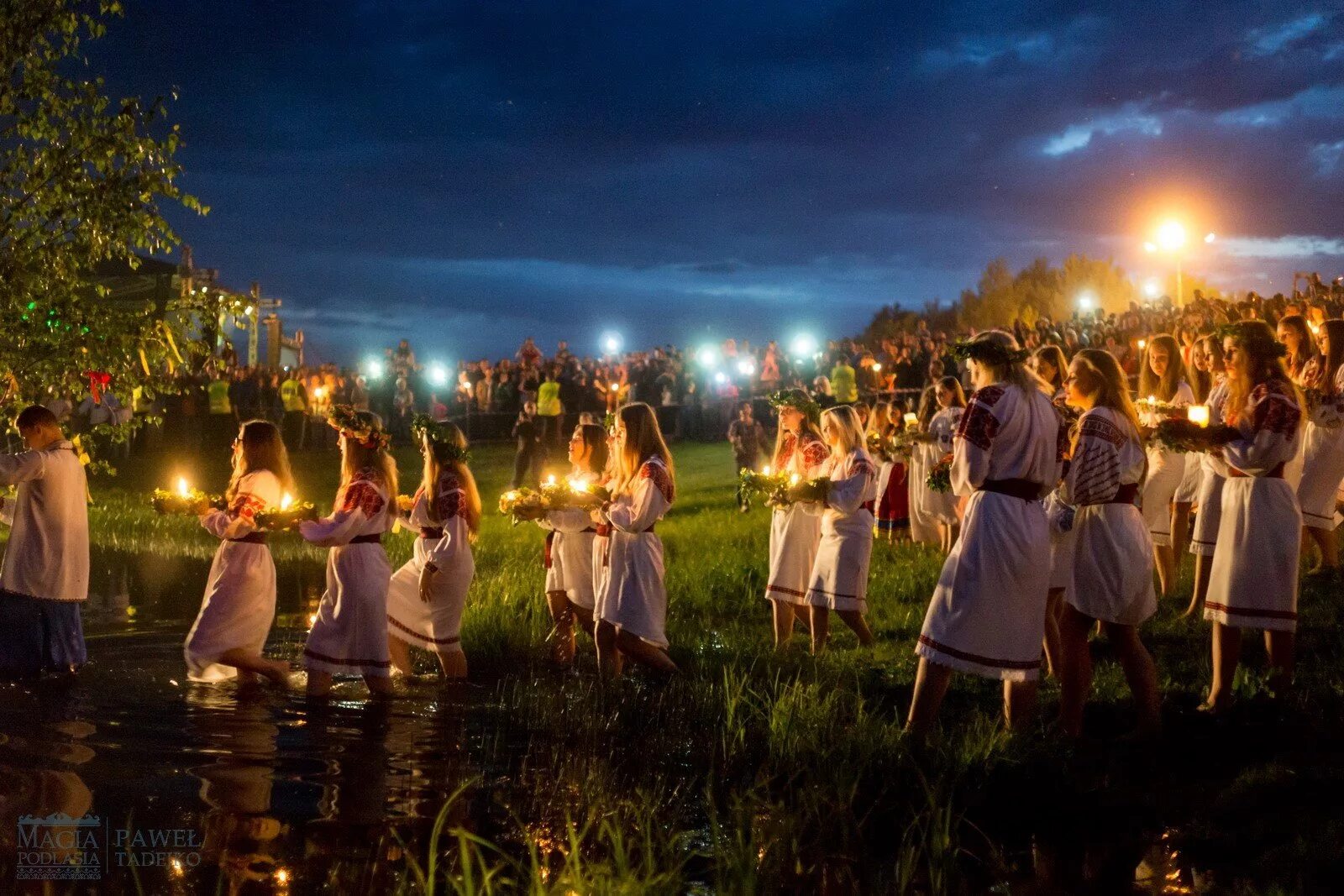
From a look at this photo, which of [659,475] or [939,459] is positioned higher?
[939,459]

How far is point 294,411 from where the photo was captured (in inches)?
1305

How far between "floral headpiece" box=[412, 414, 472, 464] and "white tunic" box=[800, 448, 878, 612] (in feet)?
9.84

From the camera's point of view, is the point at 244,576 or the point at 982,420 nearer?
the point at 982,420

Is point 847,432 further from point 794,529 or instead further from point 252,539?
point 252,539

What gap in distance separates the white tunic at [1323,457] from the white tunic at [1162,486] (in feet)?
3.82

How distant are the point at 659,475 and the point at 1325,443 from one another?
547cm

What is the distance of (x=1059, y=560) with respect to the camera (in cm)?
779

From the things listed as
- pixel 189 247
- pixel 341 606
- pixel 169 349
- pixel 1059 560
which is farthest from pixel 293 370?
pixel 1059 560

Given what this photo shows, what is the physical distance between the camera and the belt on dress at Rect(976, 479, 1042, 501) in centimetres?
706

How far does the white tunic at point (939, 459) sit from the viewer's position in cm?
1430

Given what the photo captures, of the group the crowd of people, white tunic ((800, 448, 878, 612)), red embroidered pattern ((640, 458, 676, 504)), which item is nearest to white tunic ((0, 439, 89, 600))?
the crowd of people

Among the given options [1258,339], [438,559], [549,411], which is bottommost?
[438,559]

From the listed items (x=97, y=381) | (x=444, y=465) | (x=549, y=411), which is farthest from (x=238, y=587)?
(x=549, y=411)

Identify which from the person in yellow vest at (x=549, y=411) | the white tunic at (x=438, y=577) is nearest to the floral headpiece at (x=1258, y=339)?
the white tunic at (x=438, y=577)
